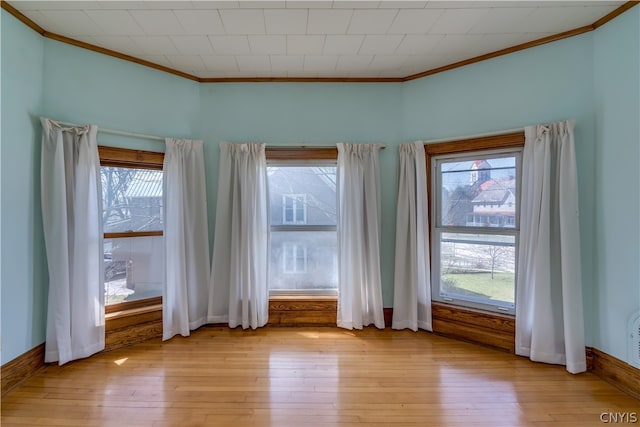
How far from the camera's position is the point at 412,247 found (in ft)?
9.02

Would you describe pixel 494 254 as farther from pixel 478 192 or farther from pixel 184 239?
pixel 184 239

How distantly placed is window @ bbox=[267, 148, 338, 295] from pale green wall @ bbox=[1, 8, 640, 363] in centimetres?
46

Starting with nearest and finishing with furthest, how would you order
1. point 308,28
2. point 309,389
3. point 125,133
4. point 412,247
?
point 309,389 < point 308,28 < point 125,133 < point 412,247

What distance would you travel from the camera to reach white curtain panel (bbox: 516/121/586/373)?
2.06 meters

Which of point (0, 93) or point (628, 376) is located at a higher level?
point (0, 93)

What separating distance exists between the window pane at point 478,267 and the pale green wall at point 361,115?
52 centimetres

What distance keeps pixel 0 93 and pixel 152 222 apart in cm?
137

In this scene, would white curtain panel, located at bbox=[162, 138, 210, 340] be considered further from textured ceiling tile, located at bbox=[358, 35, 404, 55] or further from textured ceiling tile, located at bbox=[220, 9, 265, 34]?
textured ceiling tile, located at bbox=[358, 35, 404, 55]

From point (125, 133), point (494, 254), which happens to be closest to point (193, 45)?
point (125, 133)

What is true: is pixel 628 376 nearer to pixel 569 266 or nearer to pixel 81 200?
pixel 569 266

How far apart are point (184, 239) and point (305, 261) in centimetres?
129

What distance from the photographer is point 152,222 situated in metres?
2.70

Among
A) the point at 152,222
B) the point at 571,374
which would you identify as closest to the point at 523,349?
the point at 571,374

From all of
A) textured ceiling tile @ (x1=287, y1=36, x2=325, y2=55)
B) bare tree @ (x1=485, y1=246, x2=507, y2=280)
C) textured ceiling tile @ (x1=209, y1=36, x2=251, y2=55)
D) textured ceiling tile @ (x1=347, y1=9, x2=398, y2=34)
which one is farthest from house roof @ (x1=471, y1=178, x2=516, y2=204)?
textured ceiling tile @ (x1=209, y1=36, x2=251, y2=55)
